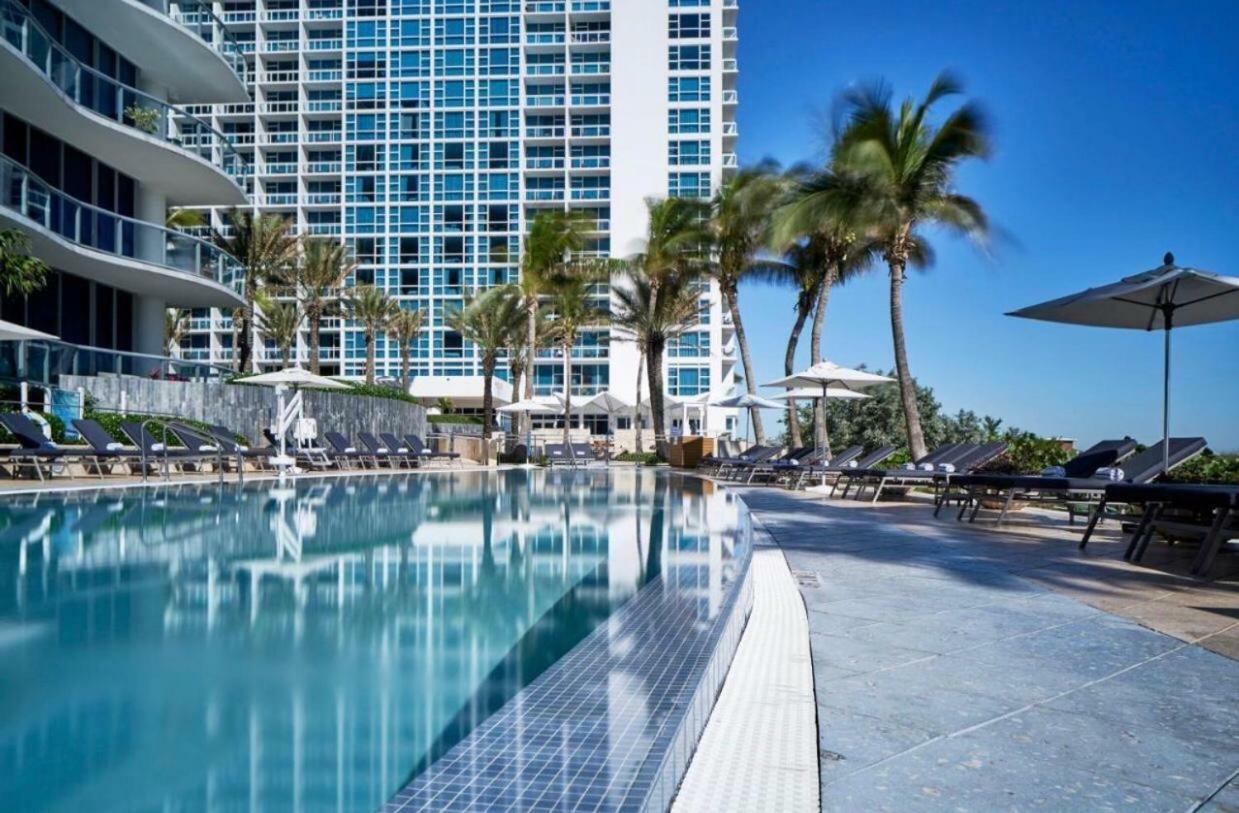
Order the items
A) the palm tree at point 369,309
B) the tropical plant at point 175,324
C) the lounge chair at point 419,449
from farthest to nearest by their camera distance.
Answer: the palm tree at point 369,309 → the tropical plant at point 175,324 → the lounge chair at point 419,449

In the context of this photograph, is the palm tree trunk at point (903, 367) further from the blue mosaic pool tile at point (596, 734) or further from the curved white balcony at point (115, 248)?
the curved white balcony at point (115, 248)

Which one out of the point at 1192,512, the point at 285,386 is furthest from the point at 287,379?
the point at 1192,512

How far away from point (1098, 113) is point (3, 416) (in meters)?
27.2

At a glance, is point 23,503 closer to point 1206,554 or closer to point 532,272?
point 1206,554

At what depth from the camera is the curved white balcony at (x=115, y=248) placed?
15.8 metres

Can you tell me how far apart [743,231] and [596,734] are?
2632 cm

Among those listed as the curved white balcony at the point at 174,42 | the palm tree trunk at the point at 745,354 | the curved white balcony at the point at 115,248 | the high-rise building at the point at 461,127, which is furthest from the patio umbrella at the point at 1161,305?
the high-rise building at the point at 461,127

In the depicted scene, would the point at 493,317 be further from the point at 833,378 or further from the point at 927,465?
the point at 927,465

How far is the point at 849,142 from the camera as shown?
1725cm

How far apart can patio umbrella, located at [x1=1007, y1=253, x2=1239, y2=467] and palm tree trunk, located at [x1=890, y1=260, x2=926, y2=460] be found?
6.11 m

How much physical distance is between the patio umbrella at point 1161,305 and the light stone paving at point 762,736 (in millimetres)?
5916

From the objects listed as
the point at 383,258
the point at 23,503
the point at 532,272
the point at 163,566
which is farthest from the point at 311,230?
the point at 163,566

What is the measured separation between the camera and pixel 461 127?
185 ft

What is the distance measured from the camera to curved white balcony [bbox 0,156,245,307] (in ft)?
51.8
